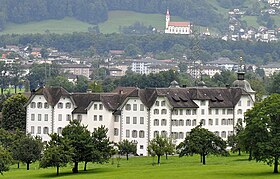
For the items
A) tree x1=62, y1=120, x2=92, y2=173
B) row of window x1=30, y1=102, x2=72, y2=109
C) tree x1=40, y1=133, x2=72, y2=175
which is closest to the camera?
tree x1=40, y1=133, x2=72, y2=175

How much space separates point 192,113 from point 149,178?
3176 centimetres

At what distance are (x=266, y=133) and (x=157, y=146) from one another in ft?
52.2

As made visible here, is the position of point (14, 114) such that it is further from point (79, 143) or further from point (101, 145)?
point (79, 143)

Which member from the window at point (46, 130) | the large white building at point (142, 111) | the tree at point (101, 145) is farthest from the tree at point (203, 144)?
the window at point (46, 130)

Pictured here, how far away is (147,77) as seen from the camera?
6368 inches

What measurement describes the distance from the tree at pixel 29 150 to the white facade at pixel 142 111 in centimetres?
1418

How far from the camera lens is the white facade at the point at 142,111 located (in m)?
101

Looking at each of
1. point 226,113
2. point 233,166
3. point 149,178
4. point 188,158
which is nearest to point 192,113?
point 226,113

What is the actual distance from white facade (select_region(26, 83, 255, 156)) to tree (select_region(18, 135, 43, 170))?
1418 cm

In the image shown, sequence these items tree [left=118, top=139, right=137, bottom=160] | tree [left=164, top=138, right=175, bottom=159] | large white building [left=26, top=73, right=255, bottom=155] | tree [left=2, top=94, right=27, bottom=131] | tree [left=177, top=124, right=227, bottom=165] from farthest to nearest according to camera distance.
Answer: tree [left=2, top=94, right=27, bottom=131], large white building [left=26, top=73, right=255, bottom=155], tree [left=118, top=139, right=137, bottom=160], tree [left=164, top=138, right=175, bottom=159], tree [left=177, top=124, right=227, bottom=165]

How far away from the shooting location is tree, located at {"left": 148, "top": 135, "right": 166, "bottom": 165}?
89.7 m

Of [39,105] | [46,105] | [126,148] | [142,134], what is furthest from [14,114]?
[126,148]

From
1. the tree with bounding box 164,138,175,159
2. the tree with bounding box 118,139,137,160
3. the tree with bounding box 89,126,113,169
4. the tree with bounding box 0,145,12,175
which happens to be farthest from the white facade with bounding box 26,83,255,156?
the tree with bounding box 0,145,12,175

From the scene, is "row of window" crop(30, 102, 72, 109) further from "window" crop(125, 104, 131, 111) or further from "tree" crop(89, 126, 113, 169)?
"tree" crop(89, 126, 113, 169)
